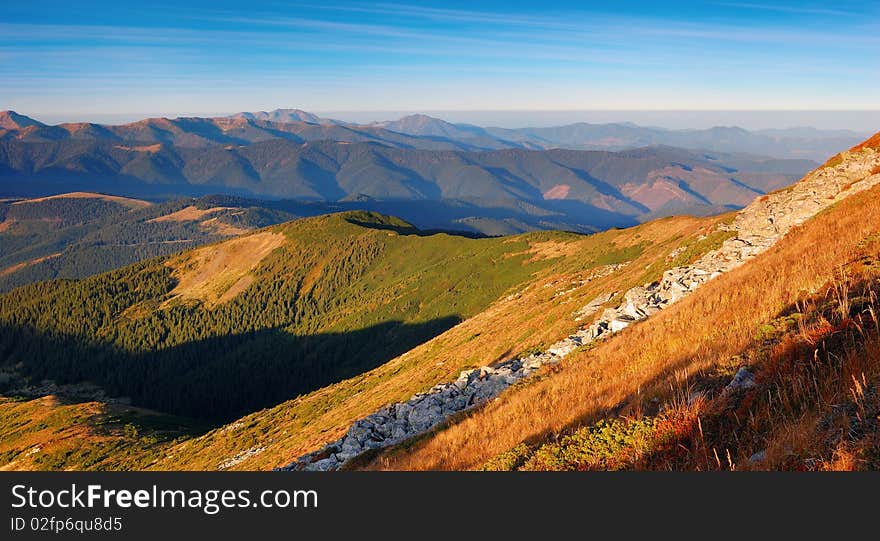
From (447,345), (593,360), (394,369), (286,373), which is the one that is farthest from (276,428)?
(286,373)

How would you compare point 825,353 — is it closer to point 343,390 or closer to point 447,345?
point 447,345

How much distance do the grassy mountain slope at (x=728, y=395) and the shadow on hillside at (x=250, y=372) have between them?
128 m

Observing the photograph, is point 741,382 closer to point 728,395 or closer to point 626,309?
point 728,395

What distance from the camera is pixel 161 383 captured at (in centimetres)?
18375

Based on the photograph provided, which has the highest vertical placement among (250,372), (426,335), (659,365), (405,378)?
(659,365)

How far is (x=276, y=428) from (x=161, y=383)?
150 metres

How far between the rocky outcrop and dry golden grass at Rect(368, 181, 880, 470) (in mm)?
7447

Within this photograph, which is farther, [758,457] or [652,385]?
[652,385]

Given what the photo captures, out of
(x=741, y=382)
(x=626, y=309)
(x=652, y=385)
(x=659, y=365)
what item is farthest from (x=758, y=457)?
(x=626, y=309)

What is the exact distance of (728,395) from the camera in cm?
976

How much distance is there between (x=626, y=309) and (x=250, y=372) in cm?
17114

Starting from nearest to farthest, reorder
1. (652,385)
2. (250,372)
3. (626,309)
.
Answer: (652,385), (626,309), (250,372)

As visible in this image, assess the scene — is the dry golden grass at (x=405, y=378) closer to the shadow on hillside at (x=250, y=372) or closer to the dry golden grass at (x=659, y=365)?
the dry golden grass at (x=659, y=365)

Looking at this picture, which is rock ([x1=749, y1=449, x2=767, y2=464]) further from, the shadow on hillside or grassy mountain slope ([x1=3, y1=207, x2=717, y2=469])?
the shadow on hillside
